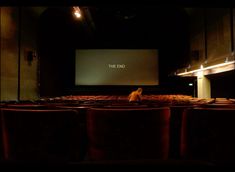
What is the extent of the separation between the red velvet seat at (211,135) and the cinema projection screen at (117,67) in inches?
530

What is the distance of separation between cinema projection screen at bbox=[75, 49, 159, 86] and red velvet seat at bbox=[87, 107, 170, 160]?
44.4 ft

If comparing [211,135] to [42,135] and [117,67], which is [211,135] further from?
[117,67]

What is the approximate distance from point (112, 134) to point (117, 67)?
45.0ft

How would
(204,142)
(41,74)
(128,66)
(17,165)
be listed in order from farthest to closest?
(128,66) → (41,74) → (204,142) → (17,165)

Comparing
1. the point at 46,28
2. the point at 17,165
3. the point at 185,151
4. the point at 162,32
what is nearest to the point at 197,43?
the point at 162,32

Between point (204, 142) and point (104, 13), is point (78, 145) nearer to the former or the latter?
point (204, 142)

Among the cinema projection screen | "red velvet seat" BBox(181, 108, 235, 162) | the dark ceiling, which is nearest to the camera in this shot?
"red velvet seat" BBox(181, 108, 235, 162)

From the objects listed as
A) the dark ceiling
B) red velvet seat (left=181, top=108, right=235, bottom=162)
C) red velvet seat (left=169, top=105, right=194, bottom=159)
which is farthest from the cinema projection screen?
red velvet seat (left=181, top=108, right=235, bottom=162)

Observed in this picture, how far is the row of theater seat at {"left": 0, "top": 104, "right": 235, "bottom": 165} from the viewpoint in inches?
52.7

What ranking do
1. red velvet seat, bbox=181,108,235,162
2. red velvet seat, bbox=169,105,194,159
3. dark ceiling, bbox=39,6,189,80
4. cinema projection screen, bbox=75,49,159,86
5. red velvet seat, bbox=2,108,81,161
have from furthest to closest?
cinema projection screen, bbox=75,49,159,86
dark ceiling, bbox=39,6,189,80
red velvet seat, bbox=169,105,194,159
red velvet seat, bbox=181,108,235,162
red velvet seat, bbox=2,108,81,161

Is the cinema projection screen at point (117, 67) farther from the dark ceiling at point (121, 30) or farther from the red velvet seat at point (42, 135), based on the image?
the red velvet seat at point (42, 135)

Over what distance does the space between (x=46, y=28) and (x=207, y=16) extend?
8.12 metres

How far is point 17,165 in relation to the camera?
56 centimetres

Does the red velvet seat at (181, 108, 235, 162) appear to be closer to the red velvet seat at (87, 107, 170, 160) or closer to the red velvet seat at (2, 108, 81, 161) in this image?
the red velvet seat at (87, 107, 170, 160)
